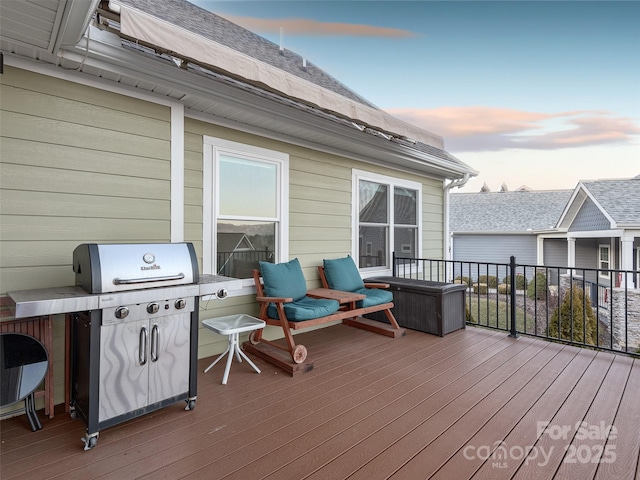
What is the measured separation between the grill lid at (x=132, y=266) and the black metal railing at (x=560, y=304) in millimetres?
2594

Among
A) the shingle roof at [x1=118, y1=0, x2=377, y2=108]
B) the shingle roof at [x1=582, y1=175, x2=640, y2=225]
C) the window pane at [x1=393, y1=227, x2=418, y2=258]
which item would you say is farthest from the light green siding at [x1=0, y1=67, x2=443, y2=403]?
the shingle roof at [x1=582, y1=175, x2=640, y2=225]

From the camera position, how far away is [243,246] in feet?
11.9

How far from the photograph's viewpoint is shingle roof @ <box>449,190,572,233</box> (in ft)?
49.5

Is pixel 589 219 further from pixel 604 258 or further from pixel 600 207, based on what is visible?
pixel 604 258

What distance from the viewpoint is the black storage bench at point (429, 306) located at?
401 cm

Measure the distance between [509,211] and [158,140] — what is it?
57.5 ft

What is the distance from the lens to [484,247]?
15.7m

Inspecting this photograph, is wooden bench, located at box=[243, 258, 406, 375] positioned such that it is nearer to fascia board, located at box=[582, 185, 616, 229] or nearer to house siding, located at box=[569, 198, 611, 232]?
fascia board, located at box=[582, 185, 616, 229]

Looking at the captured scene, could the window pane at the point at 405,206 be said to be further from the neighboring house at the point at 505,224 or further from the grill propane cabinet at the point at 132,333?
the neighboring house at the point at 505,224

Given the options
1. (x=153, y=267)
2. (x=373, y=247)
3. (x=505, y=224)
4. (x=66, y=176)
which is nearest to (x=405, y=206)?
(x=373, y=247)

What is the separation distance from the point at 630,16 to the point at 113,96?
8431 millimetres

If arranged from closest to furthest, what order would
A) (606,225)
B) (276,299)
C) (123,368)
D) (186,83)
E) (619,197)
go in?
(123,368)
(186,83)
(276,299)
(606,225)
(619,197)

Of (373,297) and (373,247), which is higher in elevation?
(373,247)

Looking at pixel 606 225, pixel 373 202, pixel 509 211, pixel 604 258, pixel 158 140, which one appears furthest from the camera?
pixel 509 211
